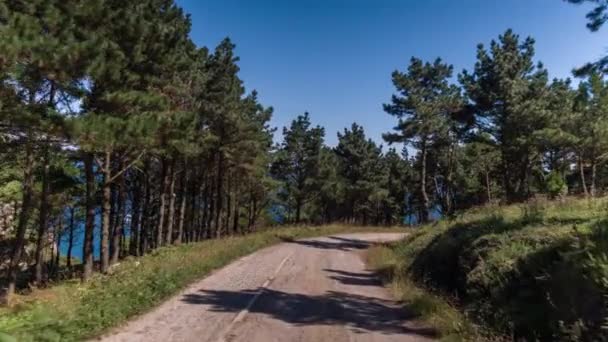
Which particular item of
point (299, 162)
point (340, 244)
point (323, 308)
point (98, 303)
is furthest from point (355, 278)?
point (299, 162)

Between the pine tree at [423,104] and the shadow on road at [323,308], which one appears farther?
the pine tree at [423,104]

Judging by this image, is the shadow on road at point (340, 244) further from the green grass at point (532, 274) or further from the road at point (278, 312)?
the green grass at point (532, 274)

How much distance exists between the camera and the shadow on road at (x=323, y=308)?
1018 cm

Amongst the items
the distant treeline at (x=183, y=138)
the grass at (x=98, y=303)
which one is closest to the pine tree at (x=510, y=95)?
the distant treeline at (x=183, y=138)

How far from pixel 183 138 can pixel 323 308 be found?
884 cm

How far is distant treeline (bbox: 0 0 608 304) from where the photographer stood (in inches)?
503

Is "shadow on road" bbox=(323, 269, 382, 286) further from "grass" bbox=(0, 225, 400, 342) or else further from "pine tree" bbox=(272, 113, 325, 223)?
"pine tree" bbox=(272, 113, 325, 223)

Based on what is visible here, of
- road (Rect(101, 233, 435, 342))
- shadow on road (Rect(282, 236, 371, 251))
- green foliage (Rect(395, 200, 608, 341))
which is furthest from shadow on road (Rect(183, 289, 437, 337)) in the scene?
shadow on road (Rect(282, 236, 371, 251))

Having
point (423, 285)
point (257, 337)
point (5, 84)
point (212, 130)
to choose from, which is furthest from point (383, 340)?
point (212, 130)

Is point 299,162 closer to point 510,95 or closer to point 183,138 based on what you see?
point 510,95

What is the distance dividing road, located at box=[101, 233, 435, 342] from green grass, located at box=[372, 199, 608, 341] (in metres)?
Result: 1.14

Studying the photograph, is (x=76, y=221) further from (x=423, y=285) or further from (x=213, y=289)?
(x=423, y=285)

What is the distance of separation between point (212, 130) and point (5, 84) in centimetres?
2082

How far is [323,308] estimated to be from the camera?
1177 centimetres
